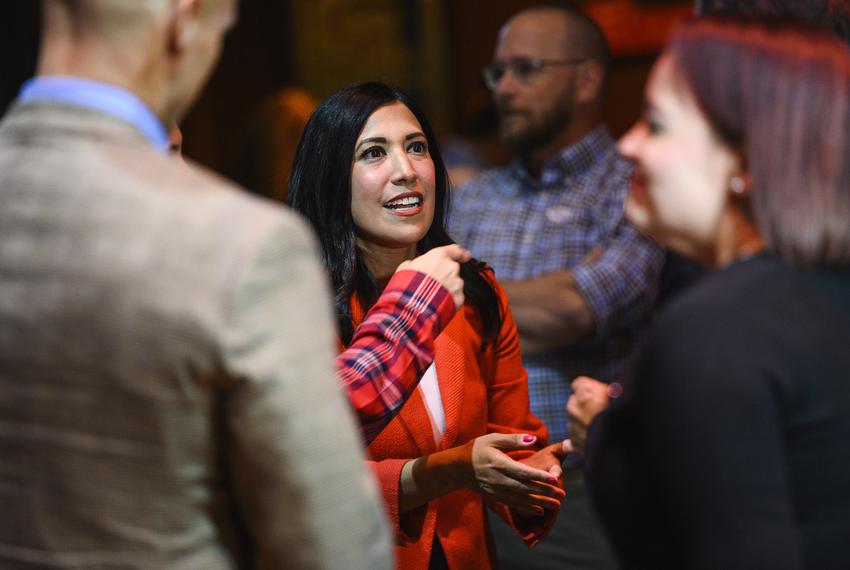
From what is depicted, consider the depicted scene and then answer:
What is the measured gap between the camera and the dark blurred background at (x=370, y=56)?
431 centimetres

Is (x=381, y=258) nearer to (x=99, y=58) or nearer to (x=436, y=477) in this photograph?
(x=436, y=477)

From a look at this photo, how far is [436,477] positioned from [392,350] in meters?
0.43

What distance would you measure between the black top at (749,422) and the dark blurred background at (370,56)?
3.26 m

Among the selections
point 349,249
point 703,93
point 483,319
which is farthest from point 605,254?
point 703,93

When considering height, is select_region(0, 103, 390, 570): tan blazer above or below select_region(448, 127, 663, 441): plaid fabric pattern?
above

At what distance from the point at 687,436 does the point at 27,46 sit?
107 inches

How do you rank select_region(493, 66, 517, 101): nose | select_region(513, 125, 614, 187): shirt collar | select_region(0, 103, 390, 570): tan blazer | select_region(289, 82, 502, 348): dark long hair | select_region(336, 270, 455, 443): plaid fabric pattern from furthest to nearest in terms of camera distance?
select_region(493, 66, 517, 101): nose < select_region(513, 125, 614, 187): shirt collar < select_region(289, 82, 502, 348): dark long hair < select_region(336, 270, 455, 443): plaid fabric pattern < select_region(0, 103, 390, 570): tan blazer

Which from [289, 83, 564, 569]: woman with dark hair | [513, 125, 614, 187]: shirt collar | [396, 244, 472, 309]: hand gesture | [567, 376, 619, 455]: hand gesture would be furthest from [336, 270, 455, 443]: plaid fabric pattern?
[513, 125, 614, 187]: shirt collar

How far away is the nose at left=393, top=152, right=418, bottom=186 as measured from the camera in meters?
2.00

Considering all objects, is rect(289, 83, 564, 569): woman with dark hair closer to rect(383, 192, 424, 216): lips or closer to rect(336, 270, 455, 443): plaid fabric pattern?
rect(383, 192, 424, 216): lips

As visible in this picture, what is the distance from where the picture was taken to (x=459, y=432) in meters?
1.94

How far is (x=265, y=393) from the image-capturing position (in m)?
0.99

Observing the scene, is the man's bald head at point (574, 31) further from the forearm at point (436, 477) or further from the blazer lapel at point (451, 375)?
the forearm at point (436, 477)

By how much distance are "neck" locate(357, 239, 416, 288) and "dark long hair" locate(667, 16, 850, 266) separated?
3.19 ft
